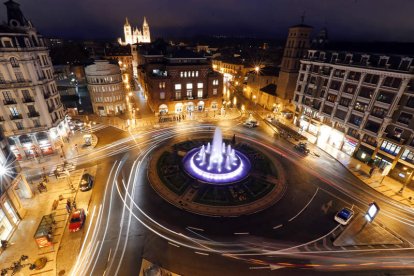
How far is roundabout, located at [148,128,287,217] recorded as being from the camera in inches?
1400

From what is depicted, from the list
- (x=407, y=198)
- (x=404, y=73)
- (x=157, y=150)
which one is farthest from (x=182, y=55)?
(x=407, y=198)

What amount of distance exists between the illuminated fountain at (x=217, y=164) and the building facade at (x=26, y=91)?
34.7 m

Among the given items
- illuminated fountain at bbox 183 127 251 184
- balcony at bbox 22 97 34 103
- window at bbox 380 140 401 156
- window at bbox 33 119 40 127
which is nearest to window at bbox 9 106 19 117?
balcony at bbox 22 97 34 103

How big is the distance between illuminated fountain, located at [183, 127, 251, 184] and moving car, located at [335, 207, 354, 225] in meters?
17.6

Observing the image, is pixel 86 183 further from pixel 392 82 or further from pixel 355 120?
pixel 392 82

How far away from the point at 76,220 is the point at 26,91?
106ft

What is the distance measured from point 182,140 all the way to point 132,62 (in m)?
114

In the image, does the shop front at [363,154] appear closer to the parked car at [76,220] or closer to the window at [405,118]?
the window at [405,118]

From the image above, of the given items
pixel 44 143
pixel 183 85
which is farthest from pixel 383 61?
pixel 44 143

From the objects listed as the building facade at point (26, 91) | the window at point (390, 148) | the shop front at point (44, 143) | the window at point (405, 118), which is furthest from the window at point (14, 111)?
the window at point (405, 118)

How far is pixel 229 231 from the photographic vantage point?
31047 mm

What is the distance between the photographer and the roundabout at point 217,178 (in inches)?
1400

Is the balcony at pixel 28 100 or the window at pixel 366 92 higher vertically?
the window at pixel 366 92

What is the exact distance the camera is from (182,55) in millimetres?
73438
